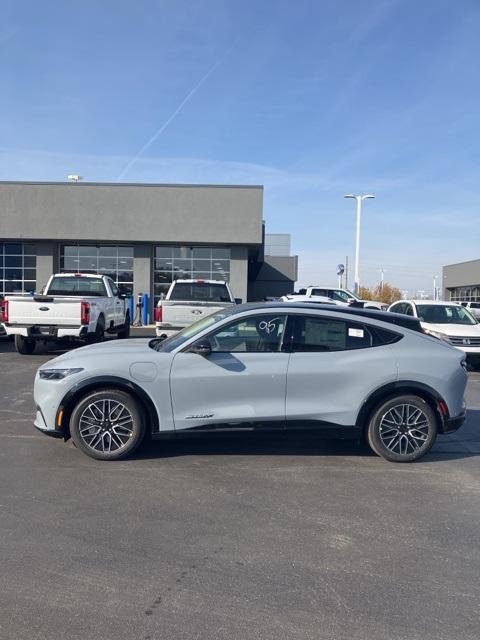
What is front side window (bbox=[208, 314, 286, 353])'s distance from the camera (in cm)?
579

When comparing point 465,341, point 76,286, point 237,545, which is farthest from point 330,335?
point 76,286

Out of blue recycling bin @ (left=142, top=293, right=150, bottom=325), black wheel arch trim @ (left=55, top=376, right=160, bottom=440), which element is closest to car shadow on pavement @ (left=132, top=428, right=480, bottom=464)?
black wheel arch trim @ (left=55, top=376, right=160, bottom=440)

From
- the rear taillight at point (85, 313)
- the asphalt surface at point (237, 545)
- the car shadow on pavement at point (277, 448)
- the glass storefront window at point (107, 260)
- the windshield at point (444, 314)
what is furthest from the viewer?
the glass storefront window at point (107, 260)

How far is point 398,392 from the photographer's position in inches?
231

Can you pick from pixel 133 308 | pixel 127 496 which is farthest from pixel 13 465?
pixel 133 308

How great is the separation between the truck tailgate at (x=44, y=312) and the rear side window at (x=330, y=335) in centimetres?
784

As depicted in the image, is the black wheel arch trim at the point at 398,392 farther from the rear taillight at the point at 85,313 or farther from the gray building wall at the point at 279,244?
the gray building wall at the point at 279,244

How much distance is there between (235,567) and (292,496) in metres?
1.32

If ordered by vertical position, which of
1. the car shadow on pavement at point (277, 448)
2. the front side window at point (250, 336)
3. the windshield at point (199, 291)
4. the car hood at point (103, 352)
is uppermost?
the windshield at point (199, 291)

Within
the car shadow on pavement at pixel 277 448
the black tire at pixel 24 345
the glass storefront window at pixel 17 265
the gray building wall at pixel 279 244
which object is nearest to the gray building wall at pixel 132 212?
the glass storefront window at pixel 17 265

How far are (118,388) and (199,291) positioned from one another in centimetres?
912

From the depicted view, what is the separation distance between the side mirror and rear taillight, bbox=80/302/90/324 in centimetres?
750

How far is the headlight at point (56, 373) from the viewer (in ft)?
18.5

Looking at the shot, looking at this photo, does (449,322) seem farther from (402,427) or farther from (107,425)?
(107,425)
